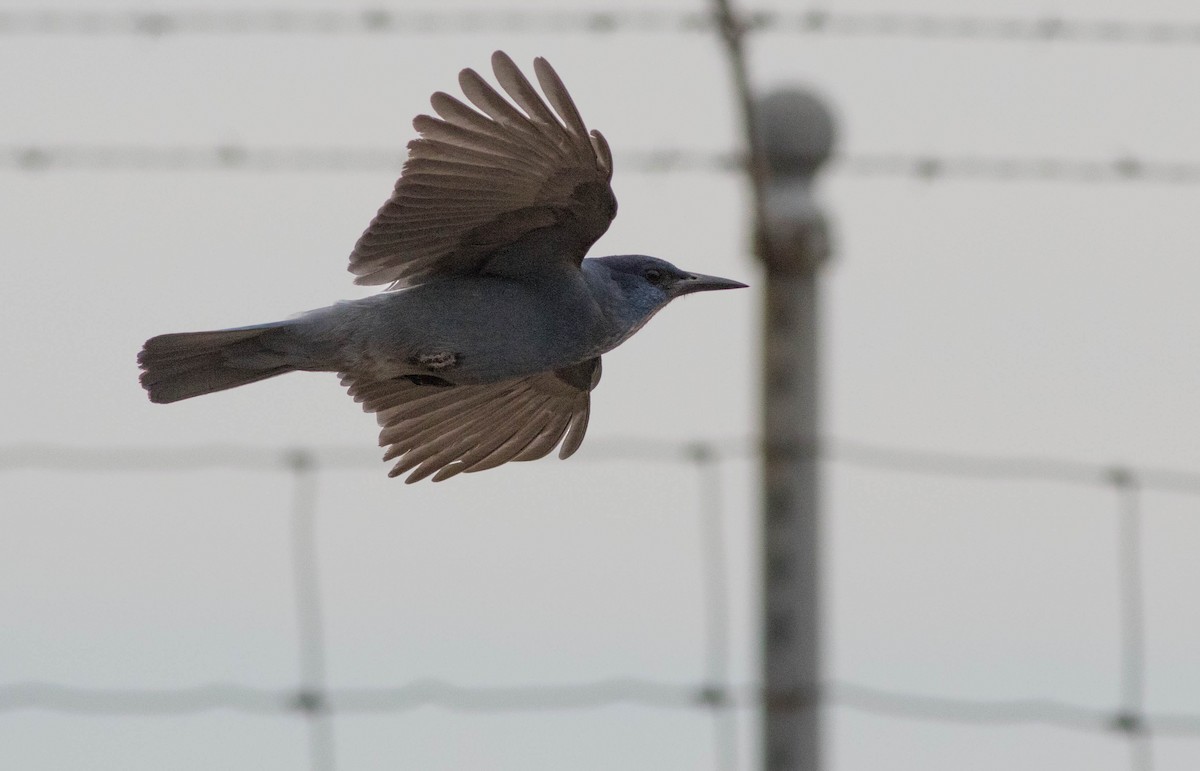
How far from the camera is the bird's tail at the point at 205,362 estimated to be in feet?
17.5

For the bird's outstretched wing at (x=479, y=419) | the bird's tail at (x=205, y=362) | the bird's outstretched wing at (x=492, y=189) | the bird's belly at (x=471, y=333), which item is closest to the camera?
the bird's outstretched wing at (x=492, y=189)

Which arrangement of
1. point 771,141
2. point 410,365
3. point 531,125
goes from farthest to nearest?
point 771,141 < point 410,365 < point 531,125

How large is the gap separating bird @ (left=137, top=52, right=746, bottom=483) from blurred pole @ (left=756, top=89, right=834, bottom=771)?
310cm

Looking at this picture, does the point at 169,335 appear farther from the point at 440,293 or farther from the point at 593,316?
the point at 593,316

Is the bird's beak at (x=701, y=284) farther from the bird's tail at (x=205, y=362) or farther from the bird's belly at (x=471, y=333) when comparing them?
the bird's tail at (x=205, y=362)

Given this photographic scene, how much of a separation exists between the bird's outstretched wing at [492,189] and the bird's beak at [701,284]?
0.37 meters

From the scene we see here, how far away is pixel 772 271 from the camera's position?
883 cm

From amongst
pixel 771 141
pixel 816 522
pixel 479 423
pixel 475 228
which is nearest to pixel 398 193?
pixel 475 228

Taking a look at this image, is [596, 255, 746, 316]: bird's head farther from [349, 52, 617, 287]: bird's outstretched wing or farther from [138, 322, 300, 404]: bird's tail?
[138, 322, 300, 404]: bird's tail

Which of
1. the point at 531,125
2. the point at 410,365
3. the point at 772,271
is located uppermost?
the point at 772,271

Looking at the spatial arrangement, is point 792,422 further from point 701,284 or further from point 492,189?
point 492,189

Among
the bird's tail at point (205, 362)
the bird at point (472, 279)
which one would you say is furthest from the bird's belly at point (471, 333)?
the bird's tail at point (205, 362)

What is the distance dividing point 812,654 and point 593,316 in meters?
4.12

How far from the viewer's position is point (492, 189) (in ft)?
16.8
